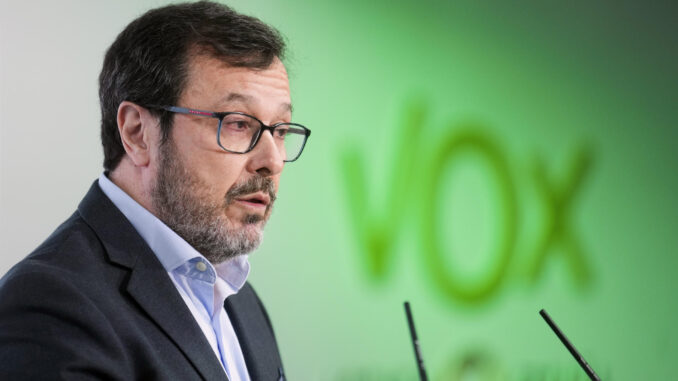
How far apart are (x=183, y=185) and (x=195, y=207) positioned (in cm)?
4

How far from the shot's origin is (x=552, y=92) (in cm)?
221

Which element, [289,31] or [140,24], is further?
[289,31]

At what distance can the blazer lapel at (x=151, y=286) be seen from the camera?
3.30 ft

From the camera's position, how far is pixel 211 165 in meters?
1.14

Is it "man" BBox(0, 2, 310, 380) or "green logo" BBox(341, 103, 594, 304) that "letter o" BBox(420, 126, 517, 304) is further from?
"man" BBox(0, 2, 310, 380)

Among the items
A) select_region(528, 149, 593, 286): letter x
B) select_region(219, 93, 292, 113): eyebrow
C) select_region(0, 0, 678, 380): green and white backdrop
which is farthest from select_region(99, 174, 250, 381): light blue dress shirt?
select_region(528, 149, 593, 286): letter x

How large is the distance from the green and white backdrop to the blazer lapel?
0.58 m

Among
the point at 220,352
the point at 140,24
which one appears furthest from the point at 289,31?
the point at 220,352

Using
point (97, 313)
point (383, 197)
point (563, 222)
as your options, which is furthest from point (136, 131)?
point (563, 222)

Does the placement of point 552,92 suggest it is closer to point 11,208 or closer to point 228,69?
point 228,69

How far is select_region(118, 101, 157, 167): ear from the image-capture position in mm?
1149

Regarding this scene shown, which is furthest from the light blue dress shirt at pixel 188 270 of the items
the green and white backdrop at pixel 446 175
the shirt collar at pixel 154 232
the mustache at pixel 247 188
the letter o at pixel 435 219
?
the letter o at pixel 435 219

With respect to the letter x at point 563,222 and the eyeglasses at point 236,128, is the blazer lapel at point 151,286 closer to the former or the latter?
the eyeglasses at point 236,128

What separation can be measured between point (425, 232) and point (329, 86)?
1.69 feet
